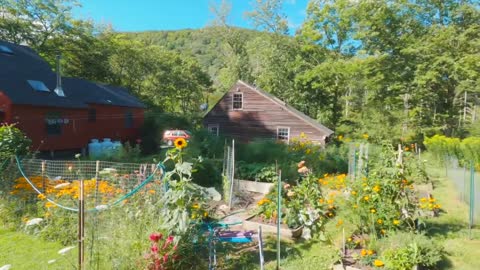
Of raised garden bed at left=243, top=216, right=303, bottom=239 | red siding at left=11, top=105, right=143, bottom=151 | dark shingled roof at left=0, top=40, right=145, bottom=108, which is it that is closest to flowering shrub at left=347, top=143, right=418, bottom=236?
raised garden bed at left=243, top=216, right=303, bottom=239

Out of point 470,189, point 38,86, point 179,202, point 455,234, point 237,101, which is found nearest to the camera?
point 179,202

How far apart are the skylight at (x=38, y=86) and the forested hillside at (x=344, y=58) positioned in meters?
9.95

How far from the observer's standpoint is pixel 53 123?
15.9 m

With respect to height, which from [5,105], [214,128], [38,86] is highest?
[38,86]

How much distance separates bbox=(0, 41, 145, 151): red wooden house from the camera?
47.7 ft

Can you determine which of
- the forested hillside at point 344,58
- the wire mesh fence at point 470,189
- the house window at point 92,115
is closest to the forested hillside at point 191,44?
the forested hillside at point 344,58

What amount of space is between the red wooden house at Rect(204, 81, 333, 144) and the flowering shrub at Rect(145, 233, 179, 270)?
17094 millimetres

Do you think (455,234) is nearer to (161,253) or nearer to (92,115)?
(161,253)

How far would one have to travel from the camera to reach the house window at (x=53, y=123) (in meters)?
15.6

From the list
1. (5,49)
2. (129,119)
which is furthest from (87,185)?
(129,119)

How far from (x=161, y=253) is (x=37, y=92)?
50.0 feet

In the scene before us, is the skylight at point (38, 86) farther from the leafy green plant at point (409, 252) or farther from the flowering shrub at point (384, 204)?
the leafy green plant at point (409, 252)

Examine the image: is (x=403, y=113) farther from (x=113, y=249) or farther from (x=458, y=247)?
(x=113, y=249)

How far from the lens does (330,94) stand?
85.2ft
